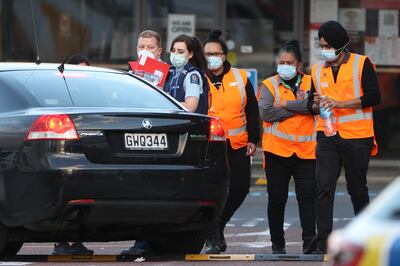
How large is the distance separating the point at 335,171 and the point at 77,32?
1076 cm

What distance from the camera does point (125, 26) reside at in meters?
19.6

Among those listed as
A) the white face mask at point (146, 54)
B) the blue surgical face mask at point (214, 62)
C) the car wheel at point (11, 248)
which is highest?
the white face mask at point (146, 54)

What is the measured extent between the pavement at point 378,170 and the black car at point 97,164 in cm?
994

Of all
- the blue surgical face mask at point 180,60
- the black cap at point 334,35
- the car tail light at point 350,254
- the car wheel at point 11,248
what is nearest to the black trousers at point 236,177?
the blue surgical face mask at point 180,60

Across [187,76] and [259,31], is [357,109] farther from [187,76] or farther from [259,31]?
[259,31]

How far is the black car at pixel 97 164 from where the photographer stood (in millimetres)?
7766

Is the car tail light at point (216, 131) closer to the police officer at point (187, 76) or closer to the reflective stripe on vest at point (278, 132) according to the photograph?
the police officer at point (187, 76)

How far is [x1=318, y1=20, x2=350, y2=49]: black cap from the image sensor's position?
9406mm

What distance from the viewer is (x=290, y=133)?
998 cm

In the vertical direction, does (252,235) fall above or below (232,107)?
below

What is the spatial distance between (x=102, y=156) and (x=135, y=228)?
71cm

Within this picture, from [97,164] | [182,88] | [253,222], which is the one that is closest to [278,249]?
[182,88]

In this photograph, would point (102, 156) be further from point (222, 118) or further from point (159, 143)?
point (222, 118)

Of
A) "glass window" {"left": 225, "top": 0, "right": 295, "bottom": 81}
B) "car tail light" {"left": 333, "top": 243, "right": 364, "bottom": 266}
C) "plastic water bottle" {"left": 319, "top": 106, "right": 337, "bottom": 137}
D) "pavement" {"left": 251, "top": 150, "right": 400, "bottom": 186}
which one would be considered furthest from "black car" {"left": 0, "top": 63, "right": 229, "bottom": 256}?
"glass window" {"left": 225, "top": 0, "right": 295, "bottom": 81}
